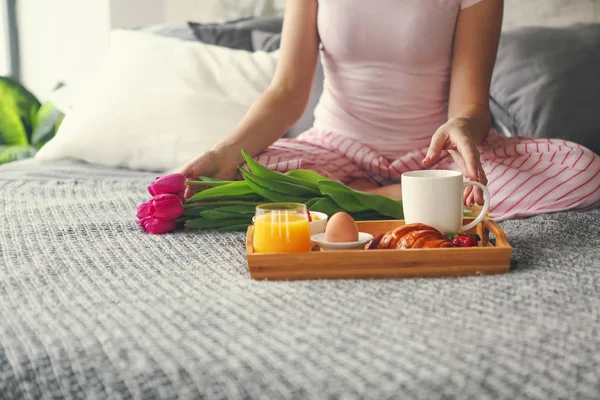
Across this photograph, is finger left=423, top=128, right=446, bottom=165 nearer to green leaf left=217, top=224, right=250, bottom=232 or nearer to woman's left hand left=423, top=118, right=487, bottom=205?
woman's left hand left=423, top=118, right=487, bottom=205

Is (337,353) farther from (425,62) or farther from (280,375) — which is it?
(425,62)

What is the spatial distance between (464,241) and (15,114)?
1734 millimetres

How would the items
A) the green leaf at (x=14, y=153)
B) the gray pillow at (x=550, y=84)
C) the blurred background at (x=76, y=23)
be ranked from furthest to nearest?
1. the blurred background at (x=76, y=23)
2. the green leaf at (x=14, y=153)
3. the gray pillow at (x=550, y=84)

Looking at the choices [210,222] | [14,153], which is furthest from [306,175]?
[14,153]

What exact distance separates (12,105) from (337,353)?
189 centimetres

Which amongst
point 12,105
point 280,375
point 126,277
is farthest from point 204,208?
point 12,105

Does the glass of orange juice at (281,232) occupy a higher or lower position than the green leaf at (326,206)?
higher

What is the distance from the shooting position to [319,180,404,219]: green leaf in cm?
116

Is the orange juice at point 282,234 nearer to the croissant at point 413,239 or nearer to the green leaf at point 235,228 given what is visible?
the croissant at point 413,239

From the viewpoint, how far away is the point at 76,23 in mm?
2854

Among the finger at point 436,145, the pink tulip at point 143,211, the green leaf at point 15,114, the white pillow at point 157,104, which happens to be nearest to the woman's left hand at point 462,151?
the finger at point 436,145

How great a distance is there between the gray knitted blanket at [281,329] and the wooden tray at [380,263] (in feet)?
0.07

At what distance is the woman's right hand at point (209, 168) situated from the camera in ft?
4.32

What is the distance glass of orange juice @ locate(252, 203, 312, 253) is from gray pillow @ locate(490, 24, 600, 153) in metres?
1.07
